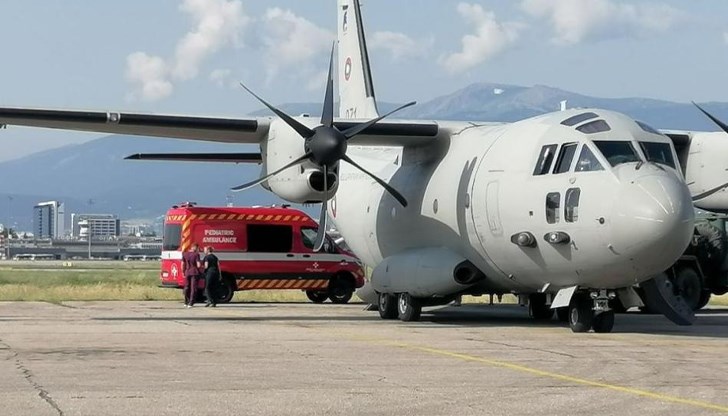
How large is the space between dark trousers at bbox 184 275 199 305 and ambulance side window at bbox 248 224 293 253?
268 cm

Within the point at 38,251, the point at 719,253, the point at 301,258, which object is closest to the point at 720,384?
the point at 719,253

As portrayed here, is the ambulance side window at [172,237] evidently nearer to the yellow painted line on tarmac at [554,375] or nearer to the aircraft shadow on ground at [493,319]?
the aircraft shadow on ground at [493,319]

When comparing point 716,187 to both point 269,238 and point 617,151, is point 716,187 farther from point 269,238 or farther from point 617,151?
point 269,238

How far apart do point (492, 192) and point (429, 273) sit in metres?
2.12

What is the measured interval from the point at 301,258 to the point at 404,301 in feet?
32.3

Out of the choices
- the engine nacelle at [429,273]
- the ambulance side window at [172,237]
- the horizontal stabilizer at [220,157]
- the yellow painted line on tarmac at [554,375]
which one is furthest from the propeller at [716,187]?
the ambulance side window at [172,237]

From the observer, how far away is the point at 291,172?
22.1m

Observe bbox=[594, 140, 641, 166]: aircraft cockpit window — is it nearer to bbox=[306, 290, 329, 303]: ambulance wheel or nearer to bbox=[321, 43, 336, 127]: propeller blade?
bbox=[321, 43, 336, 127]: propeller blade

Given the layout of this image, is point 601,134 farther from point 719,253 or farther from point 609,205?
point 719,253

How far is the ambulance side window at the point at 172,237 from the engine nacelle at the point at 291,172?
10.1 metres

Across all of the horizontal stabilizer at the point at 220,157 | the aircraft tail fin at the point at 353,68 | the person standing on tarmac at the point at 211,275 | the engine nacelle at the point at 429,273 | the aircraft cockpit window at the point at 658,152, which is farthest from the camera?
the person standing on tarmac at the point at 211,275

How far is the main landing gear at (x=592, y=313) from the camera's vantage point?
18953 millimetres

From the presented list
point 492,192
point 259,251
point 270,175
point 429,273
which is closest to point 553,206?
point 492,192

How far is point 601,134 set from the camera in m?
18.7
